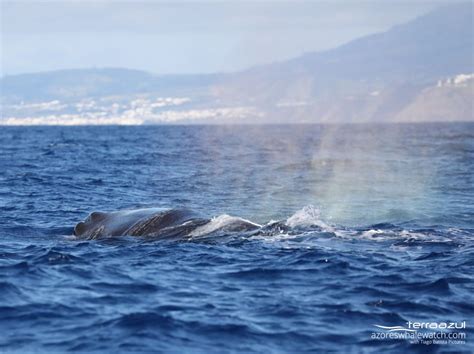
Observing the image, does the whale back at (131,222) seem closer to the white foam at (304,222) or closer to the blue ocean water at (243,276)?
the blue ocean water at (243,276)

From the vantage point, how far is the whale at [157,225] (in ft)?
66.2

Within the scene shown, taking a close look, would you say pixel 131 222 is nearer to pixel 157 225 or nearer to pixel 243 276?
pixel 157 225

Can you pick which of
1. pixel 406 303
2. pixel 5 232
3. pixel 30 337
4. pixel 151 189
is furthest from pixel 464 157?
pixel 30 337

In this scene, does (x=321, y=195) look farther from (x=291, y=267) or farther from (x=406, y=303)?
(x=406, y=303)

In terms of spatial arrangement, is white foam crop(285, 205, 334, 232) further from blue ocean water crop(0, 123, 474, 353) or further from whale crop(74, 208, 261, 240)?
whale crop(74, 208, 261, 240)

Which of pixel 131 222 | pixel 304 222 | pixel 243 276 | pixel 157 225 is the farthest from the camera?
pixel 304 222

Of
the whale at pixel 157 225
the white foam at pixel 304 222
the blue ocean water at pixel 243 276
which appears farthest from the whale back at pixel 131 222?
A: the white foam at pixel 304 222

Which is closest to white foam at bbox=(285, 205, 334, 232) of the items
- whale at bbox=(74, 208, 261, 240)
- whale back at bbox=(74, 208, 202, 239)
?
whale at bbox=(74, 208, 261, 240)

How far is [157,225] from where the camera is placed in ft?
67.2

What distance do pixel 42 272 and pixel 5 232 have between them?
5812mm

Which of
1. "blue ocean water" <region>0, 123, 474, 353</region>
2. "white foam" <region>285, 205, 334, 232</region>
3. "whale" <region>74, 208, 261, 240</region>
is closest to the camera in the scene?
"blue ocean water" <region>0, 123, 474, 353</region>

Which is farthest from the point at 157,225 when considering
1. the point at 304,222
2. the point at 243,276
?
the point at 243,276

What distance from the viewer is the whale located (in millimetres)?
20188

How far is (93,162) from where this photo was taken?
1977 inches
